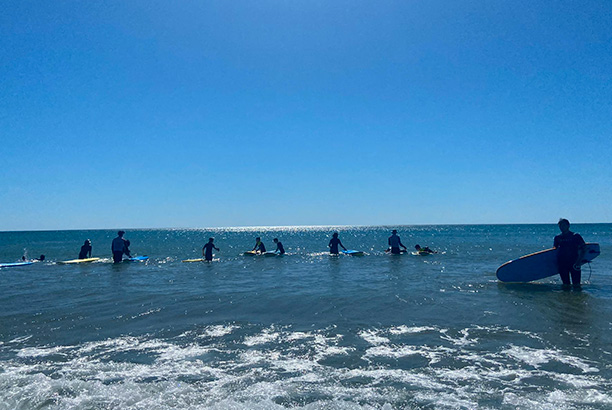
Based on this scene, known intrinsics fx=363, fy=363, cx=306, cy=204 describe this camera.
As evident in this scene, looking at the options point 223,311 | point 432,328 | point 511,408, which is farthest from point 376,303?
point 511,408

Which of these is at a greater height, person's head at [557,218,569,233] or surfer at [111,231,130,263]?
person's head at [557,218,569,233]

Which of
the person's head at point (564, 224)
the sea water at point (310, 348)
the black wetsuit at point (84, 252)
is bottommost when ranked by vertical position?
the sea water at point (310, 348)

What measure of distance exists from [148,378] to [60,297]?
9.16 meters

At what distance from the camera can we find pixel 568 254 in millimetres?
13141

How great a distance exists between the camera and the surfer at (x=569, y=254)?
13031 mm

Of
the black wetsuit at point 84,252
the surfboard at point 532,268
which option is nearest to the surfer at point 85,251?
the black wetsuit at point 84,252

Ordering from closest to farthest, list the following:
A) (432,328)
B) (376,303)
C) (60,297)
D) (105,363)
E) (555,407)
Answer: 1. (555,407)
2. (105,363)
3. (432,328)
4. (376,303)
5. (60,297)

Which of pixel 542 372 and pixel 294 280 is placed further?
pixel 294 280

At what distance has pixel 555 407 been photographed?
4570 mm

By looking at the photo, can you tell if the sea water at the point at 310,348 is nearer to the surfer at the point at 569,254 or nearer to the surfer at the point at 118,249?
the surfer at the point at 569,254

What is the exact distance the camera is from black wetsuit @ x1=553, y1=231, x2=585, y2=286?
13.1 metres

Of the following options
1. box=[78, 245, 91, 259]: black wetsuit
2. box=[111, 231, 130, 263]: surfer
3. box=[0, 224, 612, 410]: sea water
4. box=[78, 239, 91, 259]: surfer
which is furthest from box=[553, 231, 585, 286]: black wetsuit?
box=[78, 245, 91, 259]: black wetsuit

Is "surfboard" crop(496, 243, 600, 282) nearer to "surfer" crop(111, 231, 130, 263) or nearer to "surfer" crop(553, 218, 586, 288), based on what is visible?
"surfer" crop(553, 218, 586, 288)

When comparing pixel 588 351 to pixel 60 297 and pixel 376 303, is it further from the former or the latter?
pixel 60 297
